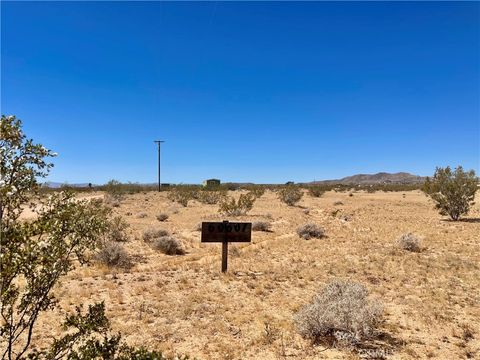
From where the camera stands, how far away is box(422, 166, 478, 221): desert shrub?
24.7 m

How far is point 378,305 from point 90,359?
6.03 m

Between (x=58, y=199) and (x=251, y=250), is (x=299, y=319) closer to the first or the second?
(x=58, y=199)

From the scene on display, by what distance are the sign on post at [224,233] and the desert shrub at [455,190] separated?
19.4 metres

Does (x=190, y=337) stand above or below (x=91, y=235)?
below

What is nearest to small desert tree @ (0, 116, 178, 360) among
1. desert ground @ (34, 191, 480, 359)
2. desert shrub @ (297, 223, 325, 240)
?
desert ground @ (34, 191, 480, 359)

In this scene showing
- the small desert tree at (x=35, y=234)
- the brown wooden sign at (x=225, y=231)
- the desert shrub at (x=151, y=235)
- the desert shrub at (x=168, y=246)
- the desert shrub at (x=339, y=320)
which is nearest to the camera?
the small desert tree at (x=35, y=234)

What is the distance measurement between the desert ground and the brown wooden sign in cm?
113

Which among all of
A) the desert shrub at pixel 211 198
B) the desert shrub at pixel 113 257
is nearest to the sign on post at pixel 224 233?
the desert shrub at pixel 113 257

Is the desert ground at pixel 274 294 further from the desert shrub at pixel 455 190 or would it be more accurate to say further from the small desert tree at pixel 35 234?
the desert shrub at pixel 455 190

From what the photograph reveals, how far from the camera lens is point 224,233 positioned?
1180cm

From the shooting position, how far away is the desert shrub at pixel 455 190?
80.9ft

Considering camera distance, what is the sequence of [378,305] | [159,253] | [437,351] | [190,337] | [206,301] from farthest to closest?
1. [159,253]
2. [206,301]
3. [378,305]
4. [190,337]
5. [437,351]

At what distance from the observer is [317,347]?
679cm

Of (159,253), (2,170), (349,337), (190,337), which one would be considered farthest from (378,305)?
(159,253)
